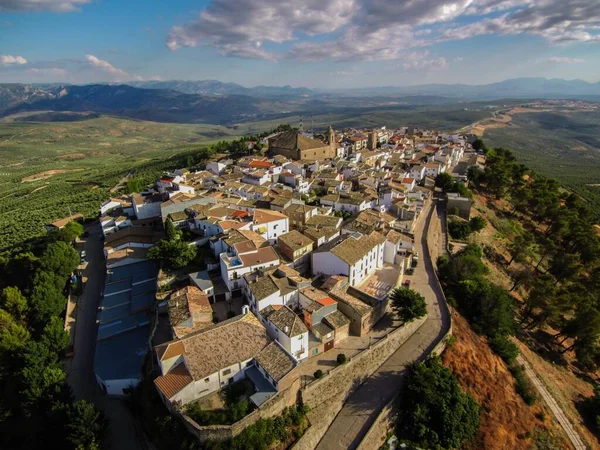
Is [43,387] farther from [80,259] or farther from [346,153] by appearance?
[346,153]

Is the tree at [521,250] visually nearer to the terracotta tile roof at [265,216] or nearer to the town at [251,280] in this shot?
the town at [251,280]

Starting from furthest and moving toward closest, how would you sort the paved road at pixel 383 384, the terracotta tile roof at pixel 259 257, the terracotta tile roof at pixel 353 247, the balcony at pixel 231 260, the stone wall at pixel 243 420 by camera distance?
the terracotta tile roof at pixel 353 247 < the terracotta tile roof at pixel 259 257 < the balcony at pixel 231 260 < the paved road at pixel 383 384 < the stone wall at pixel 243 420

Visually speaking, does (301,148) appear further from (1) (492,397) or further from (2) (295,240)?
(1) (492,397)

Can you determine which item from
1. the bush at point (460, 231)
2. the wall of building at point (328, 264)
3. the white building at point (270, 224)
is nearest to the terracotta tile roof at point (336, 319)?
the wall of building at point (328, 264)

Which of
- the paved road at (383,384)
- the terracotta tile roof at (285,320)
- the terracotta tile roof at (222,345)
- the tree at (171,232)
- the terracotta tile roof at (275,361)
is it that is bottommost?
the paved road at (383,384)

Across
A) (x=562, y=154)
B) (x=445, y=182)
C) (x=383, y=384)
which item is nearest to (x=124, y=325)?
(x=383, y=384)

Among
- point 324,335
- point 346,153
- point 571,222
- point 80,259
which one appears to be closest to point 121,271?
point 80,259
